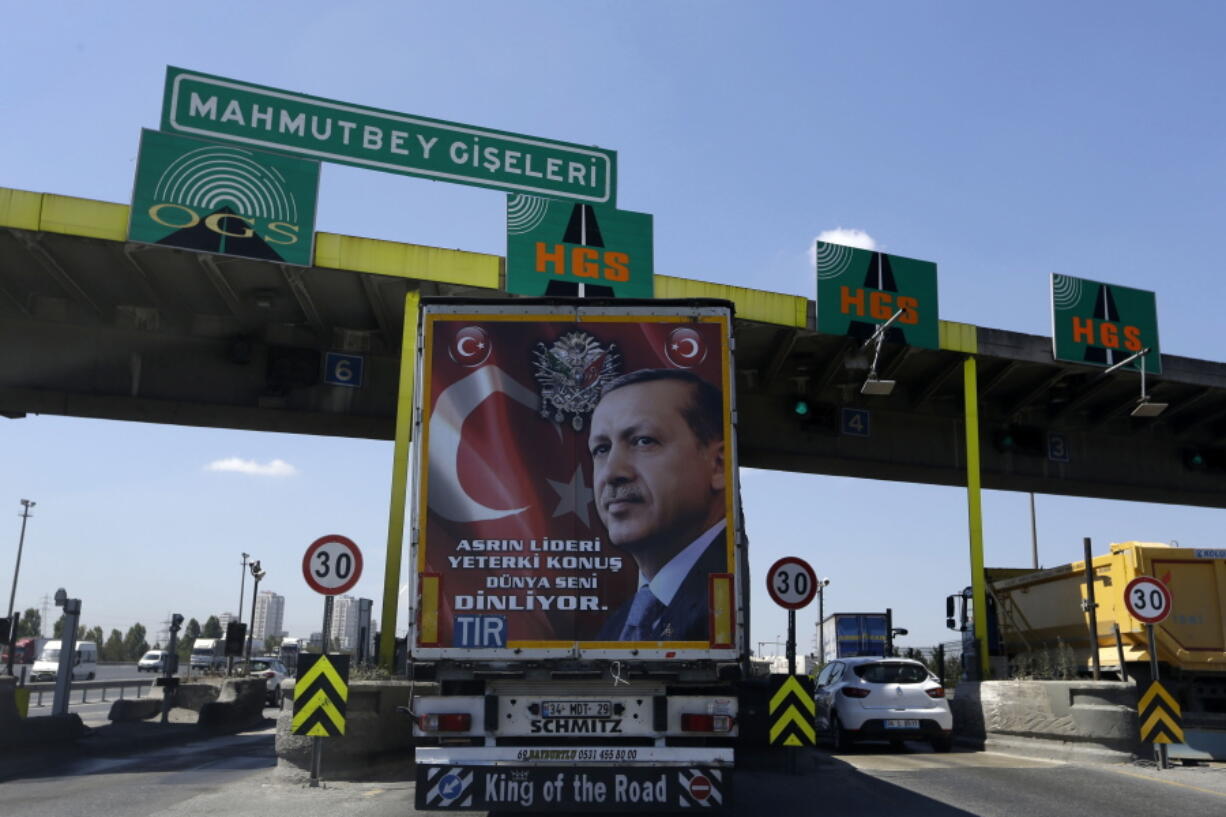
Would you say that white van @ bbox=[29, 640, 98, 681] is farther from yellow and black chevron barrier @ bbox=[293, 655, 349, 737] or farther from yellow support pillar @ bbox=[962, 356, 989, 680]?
yellow and black chevron barrier @ bbox=[293, 655, 349, 737]

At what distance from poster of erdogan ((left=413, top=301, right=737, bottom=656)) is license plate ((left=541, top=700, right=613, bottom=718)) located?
1.19 feet

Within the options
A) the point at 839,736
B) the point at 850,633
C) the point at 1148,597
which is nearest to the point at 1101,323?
the point at 1148,597

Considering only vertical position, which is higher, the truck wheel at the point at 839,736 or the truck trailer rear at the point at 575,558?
the truck trailer rear at the point at 575,558

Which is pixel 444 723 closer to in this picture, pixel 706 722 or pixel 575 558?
pixel 575 558

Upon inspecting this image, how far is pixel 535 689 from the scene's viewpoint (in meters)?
7.72

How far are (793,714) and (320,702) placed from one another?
4516 millimetres

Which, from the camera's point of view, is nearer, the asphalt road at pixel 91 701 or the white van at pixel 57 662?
the asphalt road at pixel 91 701

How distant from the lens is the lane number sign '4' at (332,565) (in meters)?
10.5

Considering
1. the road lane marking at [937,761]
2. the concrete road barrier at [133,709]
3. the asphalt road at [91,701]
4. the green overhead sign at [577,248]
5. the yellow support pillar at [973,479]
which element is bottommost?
the asphalt road at [91,701]

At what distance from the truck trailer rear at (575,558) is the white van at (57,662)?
168 feet

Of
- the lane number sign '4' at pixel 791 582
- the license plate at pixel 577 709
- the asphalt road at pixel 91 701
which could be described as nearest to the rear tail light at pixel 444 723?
the license plate at pixel 577 709

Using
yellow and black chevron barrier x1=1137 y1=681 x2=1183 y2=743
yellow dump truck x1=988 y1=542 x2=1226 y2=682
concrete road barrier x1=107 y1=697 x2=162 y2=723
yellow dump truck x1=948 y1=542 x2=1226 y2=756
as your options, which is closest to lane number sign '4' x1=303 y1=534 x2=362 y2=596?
yellow and black chevron barrier x1=1137 y1=681 x2=1183 y2=743

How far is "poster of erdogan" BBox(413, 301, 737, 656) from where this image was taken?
7.70m

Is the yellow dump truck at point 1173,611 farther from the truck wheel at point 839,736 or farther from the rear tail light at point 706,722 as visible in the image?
the rear tail light at point 706,722
